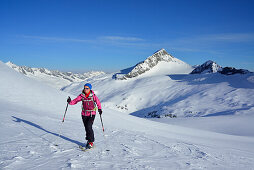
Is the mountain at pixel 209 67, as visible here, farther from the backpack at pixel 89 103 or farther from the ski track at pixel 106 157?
the backpack at pixel 89 103

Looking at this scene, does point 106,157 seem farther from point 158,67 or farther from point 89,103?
point 158,67

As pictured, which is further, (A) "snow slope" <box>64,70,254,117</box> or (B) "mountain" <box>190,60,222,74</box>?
(B) "mountain" <box>190,60,222,74</box>

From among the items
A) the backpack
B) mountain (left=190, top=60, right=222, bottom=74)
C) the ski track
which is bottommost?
the ski track

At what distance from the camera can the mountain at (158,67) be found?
126100 millimetres

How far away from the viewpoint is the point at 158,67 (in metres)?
140

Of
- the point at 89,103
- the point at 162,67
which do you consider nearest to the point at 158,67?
the point at 162,67

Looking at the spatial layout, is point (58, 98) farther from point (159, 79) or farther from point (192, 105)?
Result: point (159, 79)

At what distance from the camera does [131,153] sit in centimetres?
589

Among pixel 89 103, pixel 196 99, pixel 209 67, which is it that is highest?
pixel 209 67

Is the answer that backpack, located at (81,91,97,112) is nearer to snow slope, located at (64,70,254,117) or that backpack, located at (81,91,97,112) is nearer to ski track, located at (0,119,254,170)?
ski track, located at (0,119,254,170)

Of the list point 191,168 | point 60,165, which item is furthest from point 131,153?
point 60,165

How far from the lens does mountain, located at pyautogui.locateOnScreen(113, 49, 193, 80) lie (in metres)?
126

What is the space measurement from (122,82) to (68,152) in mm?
104954

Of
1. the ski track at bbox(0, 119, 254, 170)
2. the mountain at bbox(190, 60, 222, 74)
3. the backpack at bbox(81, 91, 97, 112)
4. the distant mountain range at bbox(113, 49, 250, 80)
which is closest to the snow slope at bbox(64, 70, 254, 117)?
the ski track at bbox(0, 119, 254, 170)
